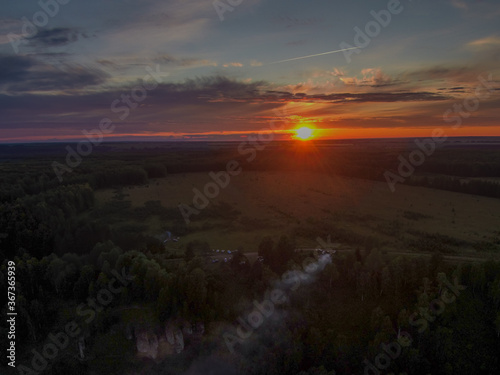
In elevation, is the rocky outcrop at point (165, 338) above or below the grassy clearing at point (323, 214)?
below

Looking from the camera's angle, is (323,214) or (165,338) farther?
(323,214)

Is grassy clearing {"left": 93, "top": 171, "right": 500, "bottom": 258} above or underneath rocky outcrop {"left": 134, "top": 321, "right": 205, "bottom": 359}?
above

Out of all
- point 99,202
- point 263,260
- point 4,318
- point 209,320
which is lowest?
point 4,318

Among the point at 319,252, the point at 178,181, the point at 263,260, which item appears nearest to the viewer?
the point at 263,260

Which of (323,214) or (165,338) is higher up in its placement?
(323,214)

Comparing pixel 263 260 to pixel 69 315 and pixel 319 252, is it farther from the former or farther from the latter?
pixel 69 315

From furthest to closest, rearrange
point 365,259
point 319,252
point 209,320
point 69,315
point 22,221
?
point 22,221 < point 319,252 < point 365,259 < point 69,315 < point 209,320

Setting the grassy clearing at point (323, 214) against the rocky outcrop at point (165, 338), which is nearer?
the rocky outcrop at point (165, 338)

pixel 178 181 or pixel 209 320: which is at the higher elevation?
pixel 178 181

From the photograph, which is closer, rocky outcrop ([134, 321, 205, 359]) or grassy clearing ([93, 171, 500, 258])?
rocky outcrop ([134, 321, 205, 359])

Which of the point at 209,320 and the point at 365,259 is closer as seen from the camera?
the point at 209,320

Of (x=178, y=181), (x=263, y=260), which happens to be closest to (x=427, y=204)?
(x=263, y=260)
